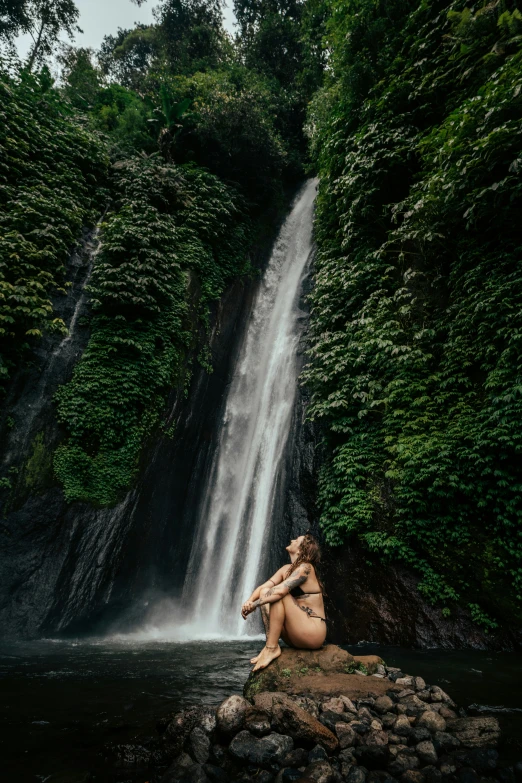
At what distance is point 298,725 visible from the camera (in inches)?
102

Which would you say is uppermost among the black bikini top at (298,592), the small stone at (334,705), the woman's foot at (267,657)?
the black bikini top at (298,592)

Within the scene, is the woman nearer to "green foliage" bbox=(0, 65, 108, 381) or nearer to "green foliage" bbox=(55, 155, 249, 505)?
"green foliage" bbox=(55, 155, 249, 505)

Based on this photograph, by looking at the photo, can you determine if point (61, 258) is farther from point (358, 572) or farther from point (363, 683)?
point (363, 683)

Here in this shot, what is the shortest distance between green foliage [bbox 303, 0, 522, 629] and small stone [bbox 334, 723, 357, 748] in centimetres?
428

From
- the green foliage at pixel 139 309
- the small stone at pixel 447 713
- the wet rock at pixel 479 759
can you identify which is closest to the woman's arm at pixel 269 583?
the small stone at pixel 447 713

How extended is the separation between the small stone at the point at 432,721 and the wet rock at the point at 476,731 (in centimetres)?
9

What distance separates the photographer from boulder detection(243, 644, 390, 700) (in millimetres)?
3336

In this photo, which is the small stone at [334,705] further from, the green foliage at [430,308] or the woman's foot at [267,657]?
the green foliage at [430,308]

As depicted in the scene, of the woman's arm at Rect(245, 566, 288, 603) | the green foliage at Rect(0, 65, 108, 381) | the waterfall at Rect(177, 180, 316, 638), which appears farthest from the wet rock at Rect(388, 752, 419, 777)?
the green foliage at Rect(0, 65, 108, 381)

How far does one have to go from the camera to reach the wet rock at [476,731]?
2598 millimetres

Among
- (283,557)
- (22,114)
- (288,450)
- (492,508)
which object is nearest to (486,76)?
(492,508)

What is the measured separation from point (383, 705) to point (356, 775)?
35.0 inches

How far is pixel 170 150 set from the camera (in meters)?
16.0

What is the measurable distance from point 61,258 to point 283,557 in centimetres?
982
